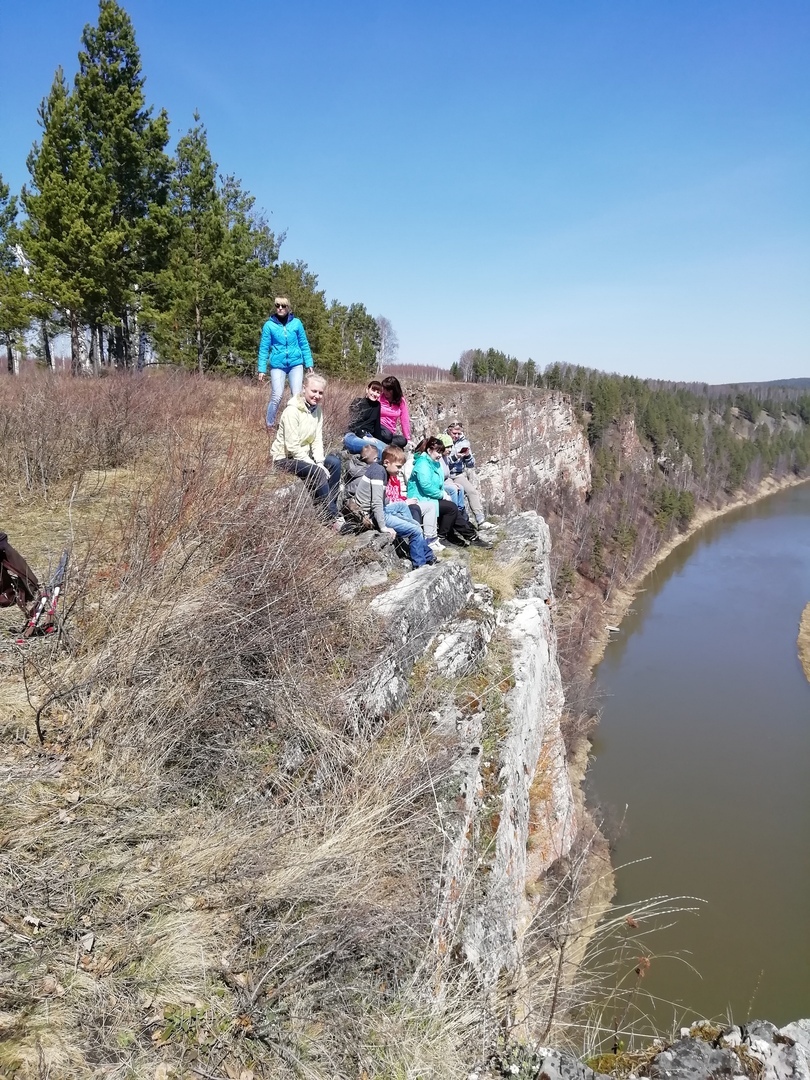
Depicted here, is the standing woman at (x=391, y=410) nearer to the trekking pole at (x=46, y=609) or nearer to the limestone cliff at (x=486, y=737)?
the limestone cliff at (x=486, y=737)

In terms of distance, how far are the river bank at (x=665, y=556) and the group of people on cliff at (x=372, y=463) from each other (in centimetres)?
1989

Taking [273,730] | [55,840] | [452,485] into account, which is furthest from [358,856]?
[452,485]

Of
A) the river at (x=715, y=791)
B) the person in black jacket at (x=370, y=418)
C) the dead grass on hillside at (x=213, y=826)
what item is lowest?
the river at (x=715, y=791)

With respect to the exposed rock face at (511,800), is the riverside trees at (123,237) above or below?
above

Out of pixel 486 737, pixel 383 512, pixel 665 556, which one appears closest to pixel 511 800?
pixel 486 737

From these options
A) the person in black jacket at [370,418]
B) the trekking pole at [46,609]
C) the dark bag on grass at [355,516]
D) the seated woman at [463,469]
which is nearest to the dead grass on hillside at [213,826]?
the trekking pole at [46,609]

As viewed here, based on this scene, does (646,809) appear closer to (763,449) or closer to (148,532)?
(148,532)

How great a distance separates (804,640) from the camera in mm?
27000

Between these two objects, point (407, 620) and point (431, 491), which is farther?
point (431, 491)

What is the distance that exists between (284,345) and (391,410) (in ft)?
4.91

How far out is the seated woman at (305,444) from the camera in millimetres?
5367

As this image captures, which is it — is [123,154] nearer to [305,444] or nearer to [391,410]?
[391,410]

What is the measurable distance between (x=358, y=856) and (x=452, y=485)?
554 cm

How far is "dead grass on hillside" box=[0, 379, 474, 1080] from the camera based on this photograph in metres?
1.77
